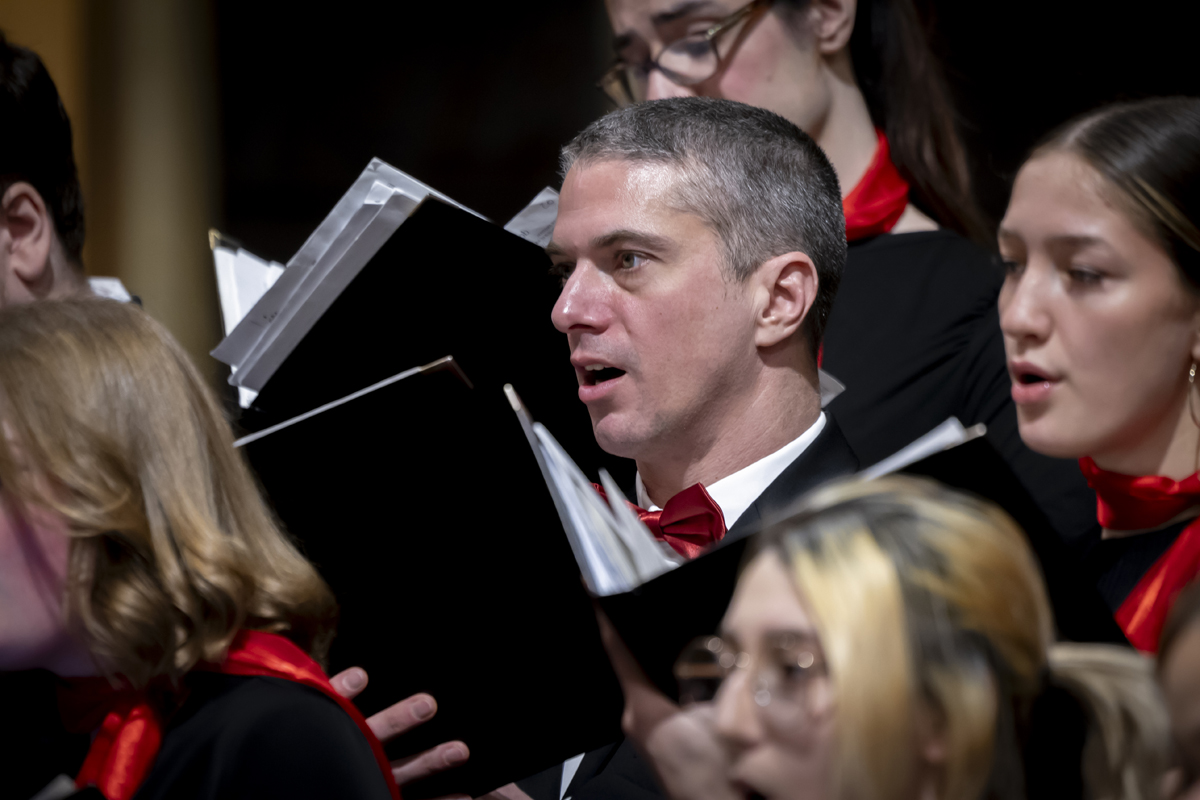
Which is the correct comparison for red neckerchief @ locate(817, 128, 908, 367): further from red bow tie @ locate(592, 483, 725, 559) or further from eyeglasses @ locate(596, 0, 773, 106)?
red bow tie @ locate(592, 483, 725, 559)

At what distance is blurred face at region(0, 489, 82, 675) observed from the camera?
4.47 feet

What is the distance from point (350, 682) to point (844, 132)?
59.7 inches

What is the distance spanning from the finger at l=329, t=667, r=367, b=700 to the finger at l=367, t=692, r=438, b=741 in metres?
0.05

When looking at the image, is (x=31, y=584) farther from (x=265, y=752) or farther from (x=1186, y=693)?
(x=1186, y=693)

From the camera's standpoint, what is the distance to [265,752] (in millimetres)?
1336

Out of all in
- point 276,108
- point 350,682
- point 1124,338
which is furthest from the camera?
point 276,108

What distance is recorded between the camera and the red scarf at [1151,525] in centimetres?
137

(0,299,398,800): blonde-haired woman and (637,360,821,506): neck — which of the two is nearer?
(0,299,398,800): blonde-haired woman

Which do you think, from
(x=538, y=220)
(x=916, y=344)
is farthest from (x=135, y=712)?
(x=916, y=344)

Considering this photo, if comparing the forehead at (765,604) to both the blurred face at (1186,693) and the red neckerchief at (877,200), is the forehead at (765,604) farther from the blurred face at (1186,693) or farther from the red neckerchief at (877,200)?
the red neckerchief at (877,200)

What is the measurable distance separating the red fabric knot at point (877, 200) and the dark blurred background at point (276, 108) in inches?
85.3

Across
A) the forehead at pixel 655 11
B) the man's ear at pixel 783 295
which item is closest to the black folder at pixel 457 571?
the man's ear at pixel 783 295

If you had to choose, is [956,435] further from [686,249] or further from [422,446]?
[686,249]

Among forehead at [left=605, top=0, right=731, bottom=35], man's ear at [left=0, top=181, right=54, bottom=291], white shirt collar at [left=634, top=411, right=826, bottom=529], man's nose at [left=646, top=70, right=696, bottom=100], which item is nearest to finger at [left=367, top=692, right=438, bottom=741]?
white shirt collar at [left=634, top=411, right=826, bottom=529]
